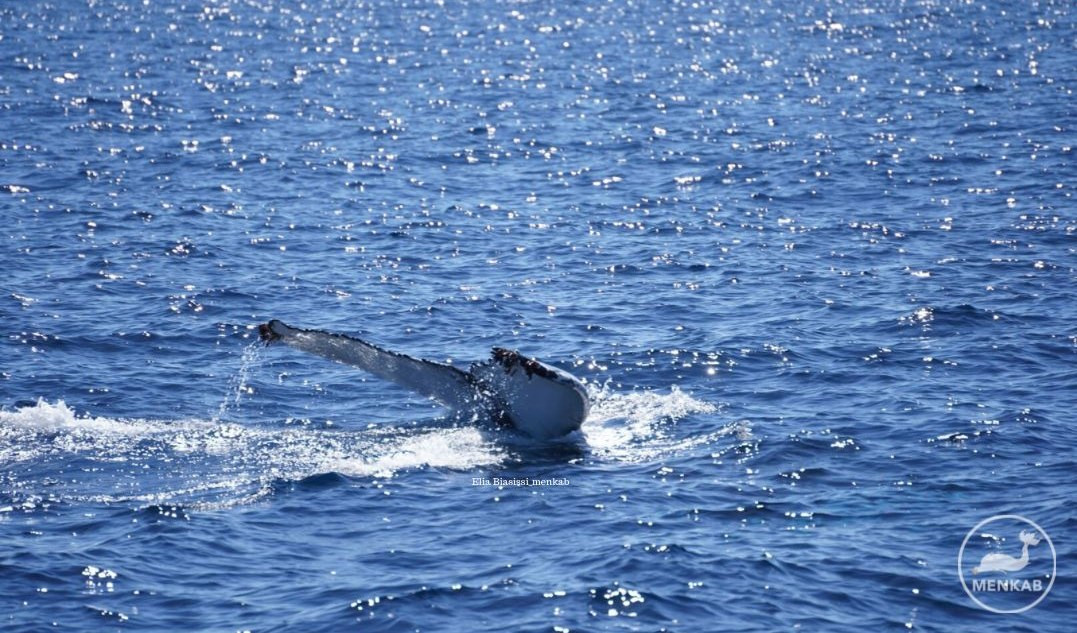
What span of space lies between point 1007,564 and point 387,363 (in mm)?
10517

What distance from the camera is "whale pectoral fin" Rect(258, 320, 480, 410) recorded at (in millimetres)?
25328

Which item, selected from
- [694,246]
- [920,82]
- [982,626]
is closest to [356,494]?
[982,626]

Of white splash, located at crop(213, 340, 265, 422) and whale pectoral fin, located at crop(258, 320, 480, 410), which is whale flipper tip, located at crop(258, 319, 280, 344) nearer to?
whale pectoral fin, located at crop(258, 320, 480, 410)

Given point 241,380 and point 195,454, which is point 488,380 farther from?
point 241,380

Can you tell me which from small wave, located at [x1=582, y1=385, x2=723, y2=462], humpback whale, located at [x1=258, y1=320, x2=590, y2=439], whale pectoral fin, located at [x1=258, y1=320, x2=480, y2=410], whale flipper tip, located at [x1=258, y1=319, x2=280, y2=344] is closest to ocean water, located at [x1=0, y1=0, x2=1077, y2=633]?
small wave, located at [x1=582, y1=385, x2=723, y2=462]

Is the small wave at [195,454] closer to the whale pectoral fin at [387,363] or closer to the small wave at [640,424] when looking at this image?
the whale pectoral fin at [387,363]

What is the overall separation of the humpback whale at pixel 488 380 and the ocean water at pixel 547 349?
0.49 meters

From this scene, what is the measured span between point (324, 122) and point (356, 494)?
4096 cm

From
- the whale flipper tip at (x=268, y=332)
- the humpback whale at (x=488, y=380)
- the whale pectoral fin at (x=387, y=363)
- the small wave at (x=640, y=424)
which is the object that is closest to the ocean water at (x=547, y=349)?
the small wave at (x=640, y=424)

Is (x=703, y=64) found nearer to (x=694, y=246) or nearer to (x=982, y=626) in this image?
(x=694, y=246)

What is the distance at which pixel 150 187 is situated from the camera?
158 feet

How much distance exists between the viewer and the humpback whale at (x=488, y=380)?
25.4 m

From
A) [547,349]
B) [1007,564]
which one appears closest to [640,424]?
[547,349]

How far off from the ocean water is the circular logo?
108 millimetres
